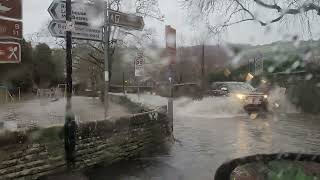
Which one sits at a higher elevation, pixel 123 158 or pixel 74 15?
pixel 74 15

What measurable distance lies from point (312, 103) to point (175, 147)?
9.06 m

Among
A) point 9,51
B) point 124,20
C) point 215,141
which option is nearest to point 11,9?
point 9,51

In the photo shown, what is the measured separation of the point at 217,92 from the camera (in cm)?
2770

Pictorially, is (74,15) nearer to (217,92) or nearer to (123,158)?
(123,158)

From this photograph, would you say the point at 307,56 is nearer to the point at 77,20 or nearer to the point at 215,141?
the point at 77,20

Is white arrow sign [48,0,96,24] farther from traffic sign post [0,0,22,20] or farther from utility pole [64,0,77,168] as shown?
traffic sign post [0,0,22,20]

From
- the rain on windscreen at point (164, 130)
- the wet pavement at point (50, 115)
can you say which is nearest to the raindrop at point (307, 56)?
the rain on windscreen at point (164, 130)

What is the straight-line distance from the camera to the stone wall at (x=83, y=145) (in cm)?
991

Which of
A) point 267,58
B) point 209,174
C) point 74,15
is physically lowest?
point 209,174

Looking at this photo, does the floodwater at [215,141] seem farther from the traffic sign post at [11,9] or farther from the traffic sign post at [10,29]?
the traffic sign post at [11,9]

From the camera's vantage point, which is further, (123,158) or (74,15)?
(123,158)

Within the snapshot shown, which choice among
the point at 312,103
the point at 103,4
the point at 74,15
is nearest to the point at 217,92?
the point at 312,103

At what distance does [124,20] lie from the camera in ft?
43.7

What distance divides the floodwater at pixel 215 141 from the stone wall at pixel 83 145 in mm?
372
